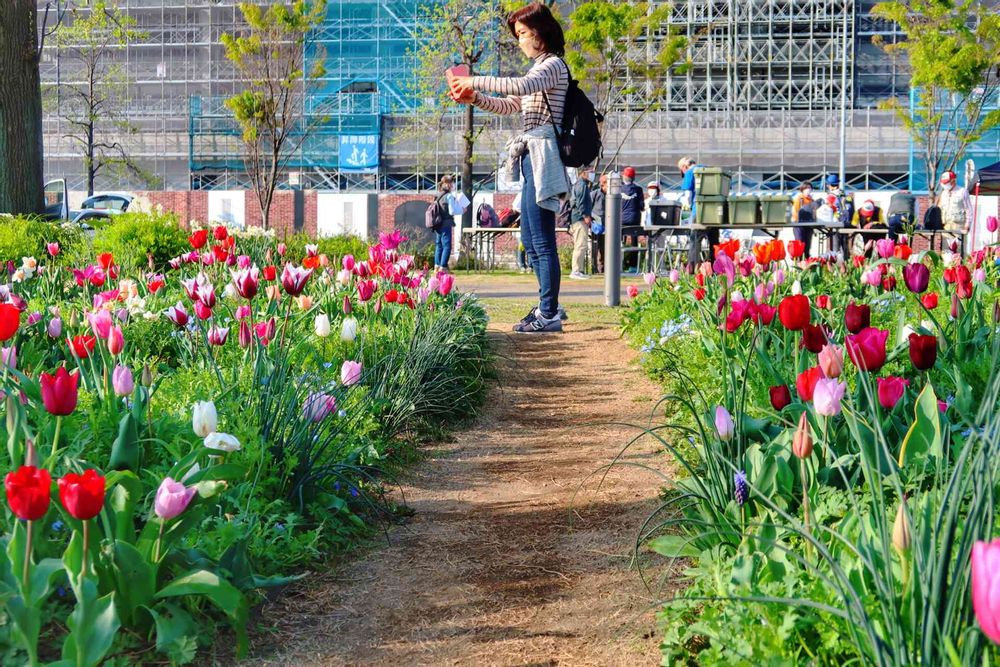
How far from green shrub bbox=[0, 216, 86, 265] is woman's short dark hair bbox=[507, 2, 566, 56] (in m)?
3.86

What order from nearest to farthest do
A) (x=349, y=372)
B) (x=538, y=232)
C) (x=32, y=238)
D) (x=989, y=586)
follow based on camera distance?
(x=989, y=586)
(x=349, y=372)
(x=538, y=232)
(x=32, y=238)

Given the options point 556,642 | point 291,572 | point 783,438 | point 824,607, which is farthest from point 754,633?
point 291,572

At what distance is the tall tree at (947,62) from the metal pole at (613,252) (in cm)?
1850

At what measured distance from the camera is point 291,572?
9.28 ft

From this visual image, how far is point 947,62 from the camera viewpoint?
27.9 m

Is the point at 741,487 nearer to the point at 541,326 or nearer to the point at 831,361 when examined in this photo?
the point at 831,361

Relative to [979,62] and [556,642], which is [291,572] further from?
[979,62]

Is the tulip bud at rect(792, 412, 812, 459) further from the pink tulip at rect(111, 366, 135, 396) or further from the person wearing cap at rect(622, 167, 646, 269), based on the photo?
the person wearing cap at rect(622, 167, 646, 269)

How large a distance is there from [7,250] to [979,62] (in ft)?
81.4

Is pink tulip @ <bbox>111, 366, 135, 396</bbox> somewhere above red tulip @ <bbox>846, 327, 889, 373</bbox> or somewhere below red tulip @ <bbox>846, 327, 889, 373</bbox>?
below

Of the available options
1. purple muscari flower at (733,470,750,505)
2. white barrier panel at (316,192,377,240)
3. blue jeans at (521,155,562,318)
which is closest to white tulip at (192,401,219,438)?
purple muscari flower at (733,470,750,505)

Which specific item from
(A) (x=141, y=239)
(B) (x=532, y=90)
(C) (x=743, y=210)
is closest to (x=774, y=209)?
(C) (x=743, y=210)

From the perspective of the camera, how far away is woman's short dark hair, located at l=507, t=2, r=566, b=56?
6720 mm

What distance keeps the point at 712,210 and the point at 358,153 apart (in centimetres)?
3240
